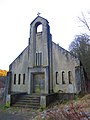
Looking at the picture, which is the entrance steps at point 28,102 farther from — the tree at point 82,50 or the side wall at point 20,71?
the tree at point 82,50

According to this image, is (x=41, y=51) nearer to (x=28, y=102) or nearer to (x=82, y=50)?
(x=28, y=102)

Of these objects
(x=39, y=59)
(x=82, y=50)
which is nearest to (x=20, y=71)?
(x=39, y=59)

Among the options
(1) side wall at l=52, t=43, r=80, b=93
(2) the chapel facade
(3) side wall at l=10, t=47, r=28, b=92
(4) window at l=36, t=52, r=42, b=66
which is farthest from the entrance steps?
(4) window at l=36, t=52, r=42, b=66

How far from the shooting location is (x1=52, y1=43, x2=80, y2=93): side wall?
1617 cm

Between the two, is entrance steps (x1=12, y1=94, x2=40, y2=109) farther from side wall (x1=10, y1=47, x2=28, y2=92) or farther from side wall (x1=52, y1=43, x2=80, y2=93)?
side wall (x1=52, y1=43, x2=80, y2=93)

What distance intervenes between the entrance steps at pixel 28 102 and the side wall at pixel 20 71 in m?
2.46

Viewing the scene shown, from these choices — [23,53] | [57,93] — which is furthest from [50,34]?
[57,93]

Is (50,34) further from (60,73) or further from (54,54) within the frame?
(60,73)

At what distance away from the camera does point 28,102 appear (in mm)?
14844

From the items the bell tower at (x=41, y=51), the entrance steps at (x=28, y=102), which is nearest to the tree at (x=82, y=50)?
the bell tower at (x=41, y=51)

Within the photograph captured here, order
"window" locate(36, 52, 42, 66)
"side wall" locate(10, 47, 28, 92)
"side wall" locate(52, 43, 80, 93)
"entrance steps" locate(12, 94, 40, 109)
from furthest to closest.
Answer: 1. "side wall" locate(10, 47, 28, 92)
2. "window" locate(36, 52, 42, 66)
3. "side wall" locate(52, 43, 80, 93)
4. "entrance steps" locate(12, 94, 40, 109)

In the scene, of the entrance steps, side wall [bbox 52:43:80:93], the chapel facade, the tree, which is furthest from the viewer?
the tree

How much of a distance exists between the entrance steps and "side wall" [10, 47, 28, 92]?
96.7 inches

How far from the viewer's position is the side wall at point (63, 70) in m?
16.2
